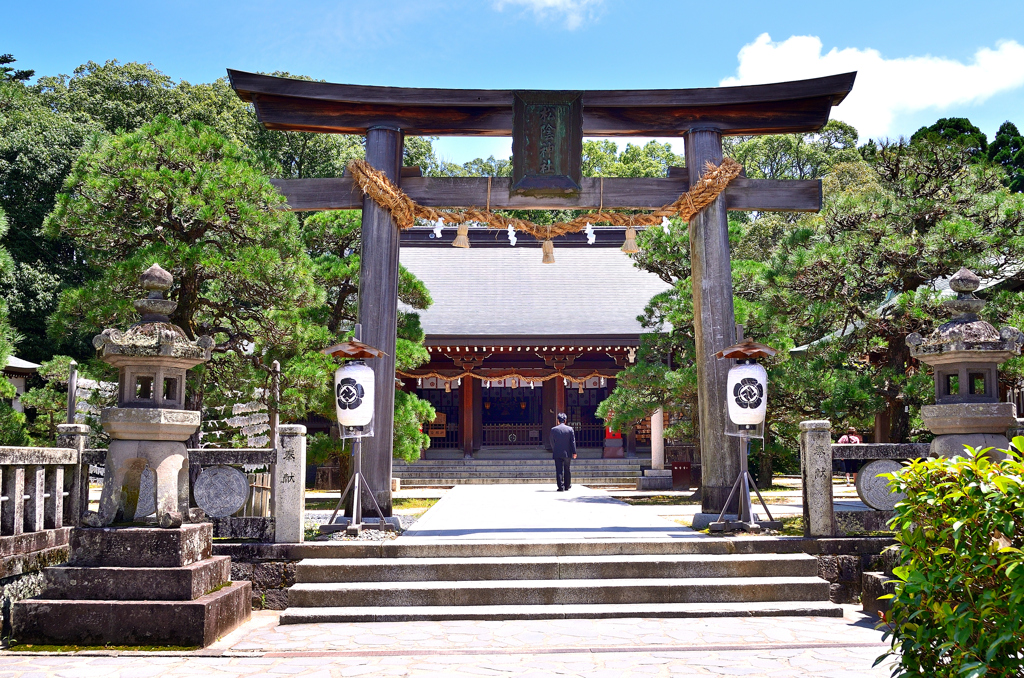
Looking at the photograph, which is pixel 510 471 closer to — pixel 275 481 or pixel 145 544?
pixel 275 481

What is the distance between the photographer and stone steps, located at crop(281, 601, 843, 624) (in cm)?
645

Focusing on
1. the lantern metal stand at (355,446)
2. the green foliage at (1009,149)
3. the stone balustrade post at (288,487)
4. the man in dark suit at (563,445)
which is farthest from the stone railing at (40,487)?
the green foliage at (1009,149)

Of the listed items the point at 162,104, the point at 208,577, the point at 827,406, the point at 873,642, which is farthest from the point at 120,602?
the point at 162,104

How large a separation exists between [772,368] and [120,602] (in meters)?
9.78

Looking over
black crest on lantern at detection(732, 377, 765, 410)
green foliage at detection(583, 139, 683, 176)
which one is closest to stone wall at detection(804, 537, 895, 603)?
black crest on lantern at detection(732, 377, 765, 410)

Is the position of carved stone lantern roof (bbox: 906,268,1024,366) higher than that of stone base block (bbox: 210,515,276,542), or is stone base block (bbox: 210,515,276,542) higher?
carved stone lantern roof (bbox: 906,268,1024,366)

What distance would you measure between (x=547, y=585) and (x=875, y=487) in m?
3.62

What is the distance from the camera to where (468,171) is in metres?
42.3

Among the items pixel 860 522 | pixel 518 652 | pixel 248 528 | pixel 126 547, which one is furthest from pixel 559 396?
pixel 126 547

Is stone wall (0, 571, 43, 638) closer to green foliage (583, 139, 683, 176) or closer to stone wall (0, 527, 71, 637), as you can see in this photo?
stone wall (0, 527, 71, 637)

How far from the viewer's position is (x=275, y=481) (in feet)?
24.5

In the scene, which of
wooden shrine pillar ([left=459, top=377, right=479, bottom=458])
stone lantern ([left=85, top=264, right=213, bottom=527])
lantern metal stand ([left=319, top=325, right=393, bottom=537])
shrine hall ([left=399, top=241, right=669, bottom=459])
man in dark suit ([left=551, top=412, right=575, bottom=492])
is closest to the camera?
stone lantern ([left=85, top=264, right=213, bottom=527])

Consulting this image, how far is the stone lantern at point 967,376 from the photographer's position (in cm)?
645

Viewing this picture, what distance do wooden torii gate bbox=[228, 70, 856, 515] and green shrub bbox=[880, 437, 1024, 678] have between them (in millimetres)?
5958
